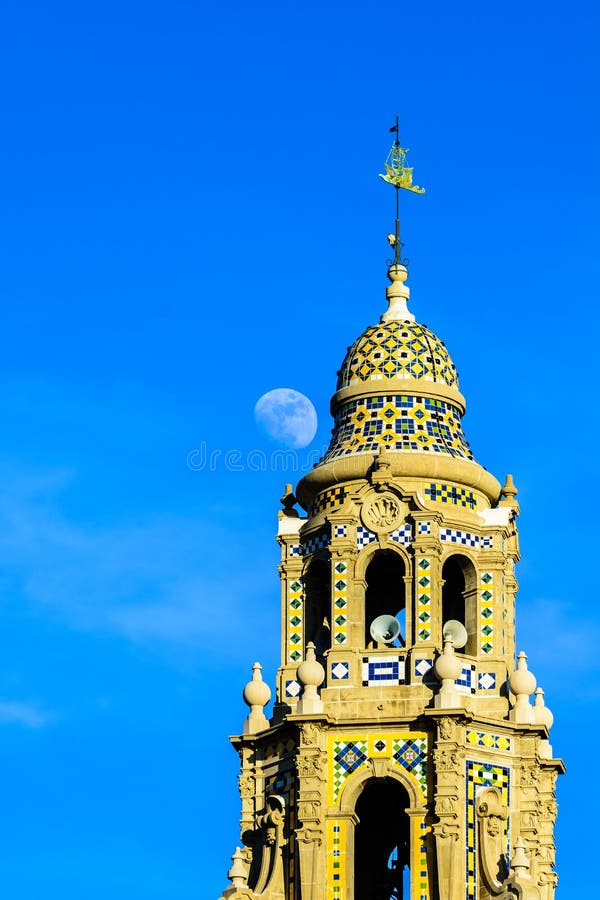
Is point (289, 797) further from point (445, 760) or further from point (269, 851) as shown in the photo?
point (445, 760)

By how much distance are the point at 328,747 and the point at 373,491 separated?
18.3 ft

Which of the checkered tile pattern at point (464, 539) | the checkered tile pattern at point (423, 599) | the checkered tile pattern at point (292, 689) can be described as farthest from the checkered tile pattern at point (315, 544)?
the checkered tile pattern at point (292, 689)

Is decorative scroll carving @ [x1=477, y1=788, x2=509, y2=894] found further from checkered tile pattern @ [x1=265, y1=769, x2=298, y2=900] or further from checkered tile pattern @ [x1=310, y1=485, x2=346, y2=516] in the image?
checkered tile pattern @ [x1=310, y1=485, x2=346, y2=516]

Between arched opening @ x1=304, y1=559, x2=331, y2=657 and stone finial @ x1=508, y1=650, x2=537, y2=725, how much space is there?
413 cm

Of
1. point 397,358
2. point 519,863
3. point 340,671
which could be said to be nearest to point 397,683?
point 340,671

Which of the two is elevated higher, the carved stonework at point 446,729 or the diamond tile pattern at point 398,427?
the diamond tile pattern at point 398,427

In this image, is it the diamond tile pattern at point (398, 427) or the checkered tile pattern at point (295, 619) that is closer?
the checkered tile pattern at point (295, 619)

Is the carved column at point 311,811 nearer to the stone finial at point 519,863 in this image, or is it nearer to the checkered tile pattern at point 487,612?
the stone finial at point 519,863

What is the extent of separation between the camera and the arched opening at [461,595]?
68125 millimetres

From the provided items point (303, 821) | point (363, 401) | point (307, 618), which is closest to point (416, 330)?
point (363, 401)

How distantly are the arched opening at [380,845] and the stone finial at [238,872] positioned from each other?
3.21 m

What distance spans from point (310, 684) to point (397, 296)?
34.0 feet

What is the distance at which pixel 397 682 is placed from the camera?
6662cm

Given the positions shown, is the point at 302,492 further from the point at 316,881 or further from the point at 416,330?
the point at 316,881
